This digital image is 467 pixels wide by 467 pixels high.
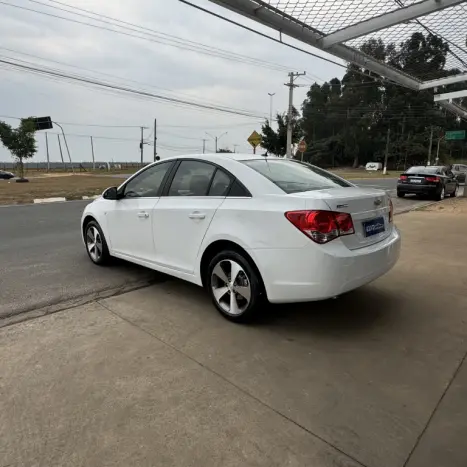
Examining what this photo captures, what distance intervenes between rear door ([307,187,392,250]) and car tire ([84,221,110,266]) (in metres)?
3.12

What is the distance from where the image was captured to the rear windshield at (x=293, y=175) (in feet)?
12.0

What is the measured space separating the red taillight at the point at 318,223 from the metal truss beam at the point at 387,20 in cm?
632

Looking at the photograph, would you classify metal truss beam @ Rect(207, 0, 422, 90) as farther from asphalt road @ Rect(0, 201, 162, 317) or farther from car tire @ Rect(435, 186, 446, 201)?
car tire @ Rect(435, 186, 446, 201)

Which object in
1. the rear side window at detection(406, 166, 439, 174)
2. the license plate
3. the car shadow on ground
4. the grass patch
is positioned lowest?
the grass patch

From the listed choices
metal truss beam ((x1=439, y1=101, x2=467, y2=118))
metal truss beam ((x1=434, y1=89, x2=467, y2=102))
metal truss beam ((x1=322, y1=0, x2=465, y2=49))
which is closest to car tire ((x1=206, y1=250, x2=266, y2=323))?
metal truss beam ((x1=322, y1=0, x2=465, y2=49))

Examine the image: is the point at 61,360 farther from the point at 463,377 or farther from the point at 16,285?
the point at 463,377

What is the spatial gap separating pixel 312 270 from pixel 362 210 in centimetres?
77

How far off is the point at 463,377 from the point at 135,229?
136 inches

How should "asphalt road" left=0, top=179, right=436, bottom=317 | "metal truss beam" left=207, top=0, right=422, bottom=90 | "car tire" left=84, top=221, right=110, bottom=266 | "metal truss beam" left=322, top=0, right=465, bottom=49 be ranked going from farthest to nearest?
"metal truss beam" left=322, top=0, right=465, bottom=49
"metal truss beam" left=207, top=0, right=422, bottom=90
"car tire" left=84, top=221, right=110, bottom=266
"asphalt road" left=0, top=179, right=436, bottom=317

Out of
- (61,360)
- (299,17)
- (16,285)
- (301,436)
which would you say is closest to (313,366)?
(301,436)

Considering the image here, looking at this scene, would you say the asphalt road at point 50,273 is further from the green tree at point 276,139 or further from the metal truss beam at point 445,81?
the green tree at point 276,139

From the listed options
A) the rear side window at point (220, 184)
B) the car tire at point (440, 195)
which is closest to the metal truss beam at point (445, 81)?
the car tire at point (440, 195)

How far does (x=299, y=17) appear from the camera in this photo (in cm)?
788

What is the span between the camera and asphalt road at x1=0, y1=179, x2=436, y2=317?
4340 millimetres
